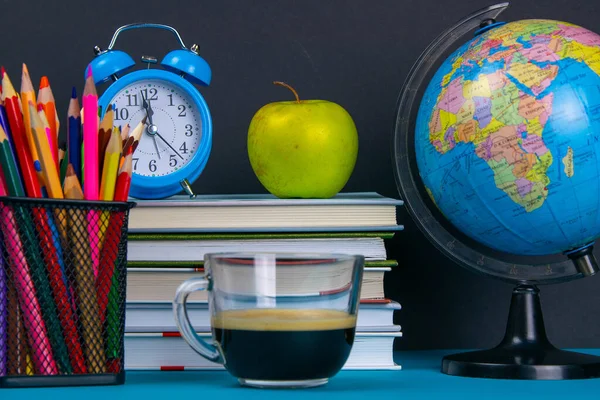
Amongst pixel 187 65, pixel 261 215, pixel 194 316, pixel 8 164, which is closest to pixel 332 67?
pixel 187 65

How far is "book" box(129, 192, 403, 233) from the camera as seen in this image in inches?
41.1

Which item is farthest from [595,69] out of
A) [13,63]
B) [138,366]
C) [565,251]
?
[13,63]

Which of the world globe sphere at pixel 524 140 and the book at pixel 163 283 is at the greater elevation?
the world globe sphere at pixel 524 140

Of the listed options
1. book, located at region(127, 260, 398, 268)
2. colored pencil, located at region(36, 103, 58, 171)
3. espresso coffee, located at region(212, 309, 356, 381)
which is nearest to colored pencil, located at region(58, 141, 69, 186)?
colored pencil, located at region(36, 103, 58, 171)

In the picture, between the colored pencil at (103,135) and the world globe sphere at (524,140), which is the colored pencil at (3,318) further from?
the world globe sphere at (524,140)

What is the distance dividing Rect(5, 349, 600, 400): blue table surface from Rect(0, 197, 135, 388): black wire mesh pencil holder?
1.0 inches

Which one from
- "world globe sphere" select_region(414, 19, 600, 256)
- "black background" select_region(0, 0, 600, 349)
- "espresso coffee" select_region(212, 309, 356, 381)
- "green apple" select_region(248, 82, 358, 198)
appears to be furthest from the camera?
"black background" select_region(0, 0, 600, 349)

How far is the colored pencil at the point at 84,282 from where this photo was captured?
Result: 91 cm

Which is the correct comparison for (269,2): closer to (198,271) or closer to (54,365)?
(198,271)

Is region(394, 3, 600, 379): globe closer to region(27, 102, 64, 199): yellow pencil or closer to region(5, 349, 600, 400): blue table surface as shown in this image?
region(5, 349, 600, 400): blue table surface

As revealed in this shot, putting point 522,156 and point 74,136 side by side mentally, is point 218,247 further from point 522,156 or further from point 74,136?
point 522,156

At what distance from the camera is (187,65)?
118cm

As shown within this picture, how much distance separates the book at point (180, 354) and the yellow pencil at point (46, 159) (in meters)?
0.22

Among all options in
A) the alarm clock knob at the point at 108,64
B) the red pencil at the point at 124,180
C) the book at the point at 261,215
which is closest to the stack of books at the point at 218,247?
the book at the point at 261,215
